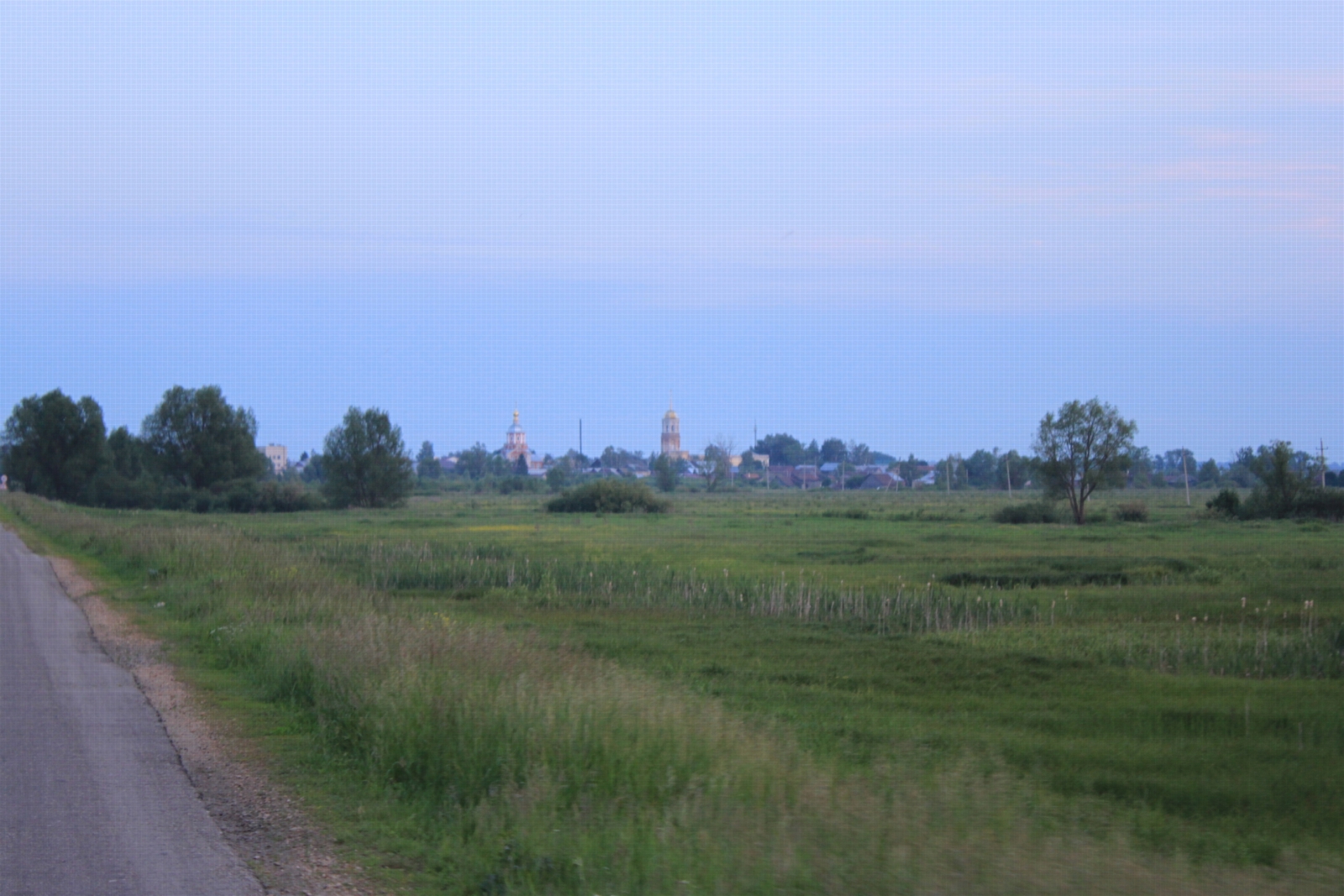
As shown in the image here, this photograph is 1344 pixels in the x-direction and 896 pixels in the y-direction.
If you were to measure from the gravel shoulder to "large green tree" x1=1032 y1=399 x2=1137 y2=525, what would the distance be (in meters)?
58.9

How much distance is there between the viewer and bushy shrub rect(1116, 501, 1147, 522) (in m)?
60.5

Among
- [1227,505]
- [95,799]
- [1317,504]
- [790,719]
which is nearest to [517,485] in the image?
[1227,505]

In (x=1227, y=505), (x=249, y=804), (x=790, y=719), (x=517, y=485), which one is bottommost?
(x=790, y=719)

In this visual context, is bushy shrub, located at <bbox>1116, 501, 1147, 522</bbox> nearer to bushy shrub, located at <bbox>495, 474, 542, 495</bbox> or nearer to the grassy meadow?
the grassy meadow

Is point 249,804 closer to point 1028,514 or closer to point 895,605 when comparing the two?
point 895,605

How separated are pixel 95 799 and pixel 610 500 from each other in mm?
73005

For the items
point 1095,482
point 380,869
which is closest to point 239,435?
point 1095,482

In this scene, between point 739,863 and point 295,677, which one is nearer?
point 739,863

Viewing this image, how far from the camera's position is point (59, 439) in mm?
101500

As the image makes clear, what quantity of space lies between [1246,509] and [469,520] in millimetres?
42437

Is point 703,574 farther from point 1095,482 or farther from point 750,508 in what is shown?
point 750,508

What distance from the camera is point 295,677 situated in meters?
12.1

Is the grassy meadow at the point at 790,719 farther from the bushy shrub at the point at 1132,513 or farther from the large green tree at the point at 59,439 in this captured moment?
the large green tree at the point at 59,439

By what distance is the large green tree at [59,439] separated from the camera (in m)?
100
